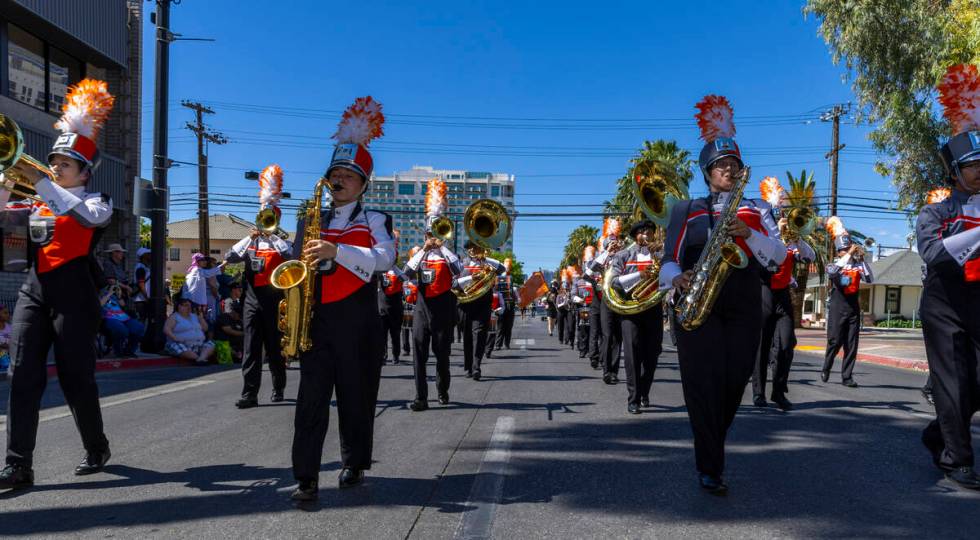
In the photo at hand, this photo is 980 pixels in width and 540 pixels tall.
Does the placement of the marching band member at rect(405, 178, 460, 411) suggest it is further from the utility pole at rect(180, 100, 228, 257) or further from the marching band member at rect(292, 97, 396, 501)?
the utility pole at rect(180, 100, 228, 257)

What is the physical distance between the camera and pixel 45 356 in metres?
4.96

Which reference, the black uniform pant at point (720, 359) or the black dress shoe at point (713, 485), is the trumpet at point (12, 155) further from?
the black dress shoe at point (713, 485)

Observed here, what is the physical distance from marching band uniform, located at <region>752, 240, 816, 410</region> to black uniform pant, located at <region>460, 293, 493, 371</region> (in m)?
4.23

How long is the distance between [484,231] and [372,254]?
7005mm

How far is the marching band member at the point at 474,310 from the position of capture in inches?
446

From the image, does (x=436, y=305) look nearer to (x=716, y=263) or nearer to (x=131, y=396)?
(x=131, y=396)

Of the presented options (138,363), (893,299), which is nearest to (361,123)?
(138,363)

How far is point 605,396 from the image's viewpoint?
9.24 m

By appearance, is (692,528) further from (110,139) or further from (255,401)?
(110,139)

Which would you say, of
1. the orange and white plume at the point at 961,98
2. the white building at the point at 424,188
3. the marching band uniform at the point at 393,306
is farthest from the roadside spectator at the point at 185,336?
the white building at the point at 424,188

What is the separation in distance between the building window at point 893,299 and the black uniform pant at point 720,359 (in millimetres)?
53953

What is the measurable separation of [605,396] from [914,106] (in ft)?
46.6

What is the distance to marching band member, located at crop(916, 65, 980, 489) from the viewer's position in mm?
4789

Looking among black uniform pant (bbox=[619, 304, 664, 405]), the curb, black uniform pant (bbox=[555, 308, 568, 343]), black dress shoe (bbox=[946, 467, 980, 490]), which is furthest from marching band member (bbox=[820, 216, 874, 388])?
black uniform pant (bbox=[555, 308, 568, 343])
